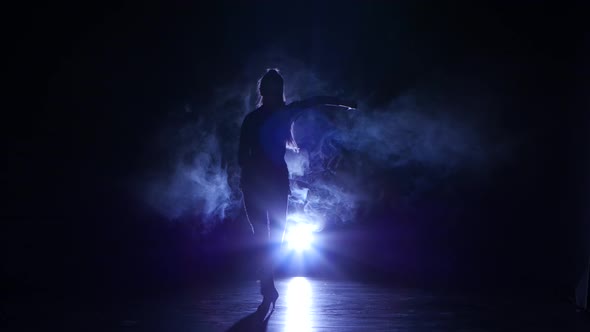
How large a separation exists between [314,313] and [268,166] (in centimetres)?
106

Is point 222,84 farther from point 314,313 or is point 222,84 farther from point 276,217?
point 314,313

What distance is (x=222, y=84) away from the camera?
24.4ft

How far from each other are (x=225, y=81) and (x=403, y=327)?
4479 millimetres

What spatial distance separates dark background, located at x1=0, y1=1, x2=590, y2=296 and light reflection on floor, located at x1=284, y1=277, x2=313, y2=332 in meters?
1.35

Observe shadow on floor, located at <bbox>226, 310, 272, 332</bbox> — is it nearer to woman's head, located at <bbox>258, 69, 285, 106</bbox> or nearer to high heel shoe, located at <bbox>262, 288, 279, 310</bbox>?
high heel shoe, located at <bbox>262, 288, 279, 310</bbox>

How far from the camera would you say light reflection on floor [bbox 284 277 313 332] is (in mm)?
3656

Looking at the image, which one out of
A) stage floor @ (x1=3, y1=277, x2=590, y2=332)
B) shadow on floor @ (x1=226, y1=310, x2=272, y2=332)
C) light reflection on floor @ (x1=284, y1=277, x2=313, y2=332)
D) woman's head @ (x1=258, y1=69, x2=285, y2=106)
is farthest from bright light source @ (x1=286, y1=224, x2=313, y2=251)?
shadow on floor @ (x1=226, y1=310, x2=272, y2=332)

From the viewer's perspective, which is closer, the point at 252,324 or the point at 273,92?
the point at 252,324

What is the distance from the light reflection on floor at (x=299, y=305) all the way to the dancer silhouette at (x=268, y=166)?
0.71 feet

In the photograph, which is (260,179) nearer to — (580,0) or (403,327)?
(403,327)

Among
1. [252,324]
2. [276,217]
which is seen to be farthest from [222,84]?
[252,324]

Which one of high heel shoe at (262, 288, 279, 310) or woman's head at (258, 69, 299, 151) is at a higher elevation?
woman's head at (258, 69, 299, 151)

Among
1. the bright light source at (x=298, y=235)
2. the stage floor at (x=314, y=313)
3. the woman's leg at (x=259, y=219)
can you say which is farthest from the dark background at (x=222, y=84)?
the woman's leg at (x=259, y=219)

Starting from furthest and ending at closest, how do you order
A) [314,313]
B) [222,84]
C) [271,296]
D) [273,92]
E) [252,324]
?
[222,84] < [273,92] < [271,296] < [314,313] < [252,324]
